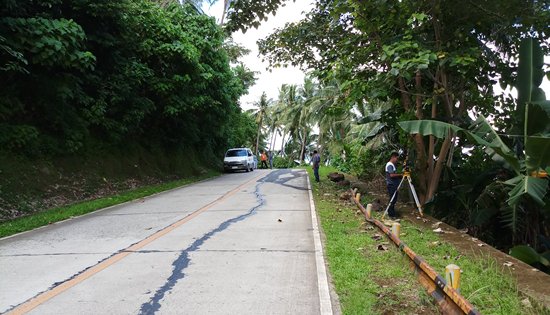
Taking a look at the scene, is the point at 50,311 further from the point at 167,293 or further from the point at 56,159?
the point at 56,159

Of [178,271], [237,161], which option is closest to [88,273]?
[178,271]

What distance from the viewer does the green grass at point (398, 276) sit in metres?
4.87

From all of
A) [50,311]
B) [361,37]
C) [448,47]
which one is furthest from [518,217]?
[50,311]

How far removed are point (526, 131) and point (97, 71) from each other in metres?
15.3

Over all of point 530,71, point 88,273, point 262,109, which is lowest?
point 88,273

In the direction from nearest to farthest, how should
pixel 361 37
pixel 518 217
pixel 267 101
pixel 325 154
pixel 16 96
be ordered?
pixel 518 217
pixel 361 37
pixel 16 96
pixel 325 154
pixel 267 101

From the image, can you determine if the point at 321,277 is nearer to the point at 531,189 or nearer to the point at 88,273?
the point at 88,273

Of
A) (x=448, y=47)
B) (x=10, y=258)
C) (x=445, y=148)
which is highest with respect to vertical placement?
(x=448, y=47)

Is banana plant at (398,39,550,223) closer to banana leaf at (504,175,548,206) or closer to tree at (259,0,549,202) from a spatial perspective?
banana leaf at (504,175,548,206)

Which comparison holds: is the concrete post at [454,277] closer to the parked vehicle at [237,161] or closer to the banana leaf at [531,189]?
the banana leaf at [531,189]

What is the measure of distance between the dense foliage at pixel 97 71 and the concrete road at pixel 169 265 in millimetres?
4929

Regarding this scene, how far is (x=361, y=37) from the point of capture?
37.3 ft

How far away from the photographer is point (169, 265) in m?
6.63

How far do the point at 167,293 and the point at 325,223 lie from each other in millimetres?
5242
